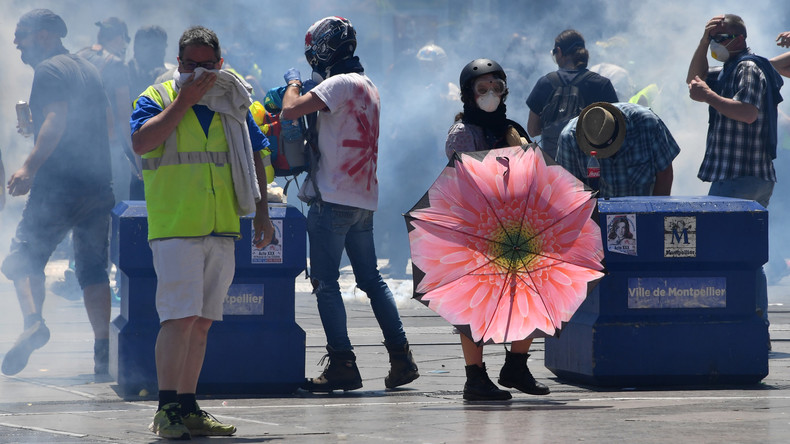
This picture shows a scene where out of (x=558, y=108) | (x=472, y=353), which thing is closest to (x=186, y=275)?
(x=472, y=353)

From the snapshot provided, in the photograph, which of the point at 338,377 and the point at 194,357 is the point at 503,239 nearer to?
the point at 338,377

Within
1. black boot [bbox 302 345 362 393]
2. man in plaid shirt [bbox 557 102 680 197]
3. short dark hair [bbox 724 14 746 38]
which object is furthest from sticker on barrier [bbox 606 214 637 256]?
short dark hair [bbox 724 14 746 38]

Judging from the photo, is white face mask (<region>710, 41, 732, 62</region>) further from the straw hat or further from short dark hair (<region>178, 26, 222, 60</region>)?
short dark hair (<region>178, 26, 222, 60</region>)

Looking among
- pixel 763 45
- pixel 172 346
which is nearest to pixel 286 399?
pixel 172 346

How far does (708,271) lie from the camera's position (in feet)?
20.4

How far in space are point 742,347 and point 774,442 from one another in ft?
5.42

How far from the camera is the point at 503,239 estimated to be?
19.3 feet

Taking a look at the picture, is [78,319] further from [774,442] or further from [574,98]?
[774,442]

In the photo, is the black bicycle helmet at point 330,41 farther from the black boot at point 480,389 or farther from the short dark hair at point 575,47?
the short dark hair at point 575,47

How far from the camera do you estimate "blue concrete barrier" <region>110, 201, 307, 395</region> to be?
5.96 metres

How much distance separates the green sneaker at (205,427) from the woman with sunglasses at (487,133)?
4.42ft

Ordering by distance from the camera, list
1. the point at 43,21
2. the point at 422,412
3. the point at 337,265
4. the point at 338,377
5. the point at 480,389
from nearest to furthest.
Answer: the point at 422,412 → the point at 480,389 → the point at 338,377 → the point at 337,265 → the point at 43,21

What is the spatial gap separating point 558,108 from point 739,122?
4.68 feet

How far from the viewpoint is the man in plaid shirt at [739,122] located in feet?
24.2
